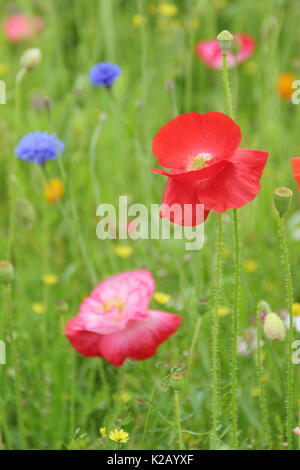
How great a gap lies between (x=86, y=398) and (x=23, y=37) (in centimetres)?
131

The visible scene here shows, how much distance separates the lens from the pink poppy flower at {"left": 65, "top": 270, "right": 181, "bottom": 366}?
91 cm

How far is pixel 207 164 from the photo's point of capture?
0.79m

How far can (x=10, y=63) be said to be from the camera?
7.35ft

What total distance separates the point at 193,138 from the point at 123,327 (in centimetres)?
24

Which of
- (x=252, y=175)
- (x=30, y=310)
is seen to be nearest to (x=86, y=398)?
(x=30, y=310)

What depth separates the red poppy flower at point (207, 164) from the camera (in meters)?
0.74

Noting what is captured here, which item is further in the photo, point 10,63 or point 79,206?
point 10,63

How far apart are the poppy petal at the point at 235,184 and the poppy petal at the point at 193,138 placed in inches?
0.6

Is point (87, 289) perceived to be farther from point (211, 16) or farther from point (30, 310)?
point (211, 16)

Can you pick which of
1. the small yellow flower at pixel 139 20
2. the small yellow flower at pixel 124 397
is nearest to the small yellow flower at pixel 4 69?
the small yellow flower at pixel 139 20

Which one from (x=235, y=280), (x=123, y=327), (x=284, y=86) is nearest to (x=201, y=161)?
(x=235, y=280)

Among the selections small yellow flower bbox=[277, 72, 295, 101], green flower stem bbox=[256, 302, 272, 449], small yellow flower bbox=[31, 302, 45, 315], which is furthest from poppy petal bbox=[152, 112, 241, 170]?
small yellow flower bbox=[277, 72, 295, 101]

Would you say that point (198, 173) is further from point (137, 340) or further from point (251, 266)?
point (251, 266)

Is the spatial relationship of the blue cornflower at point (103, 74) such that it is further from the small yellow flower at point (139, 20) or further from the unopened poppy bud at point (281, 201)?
the unopened poppy bud at point (281, 201)
